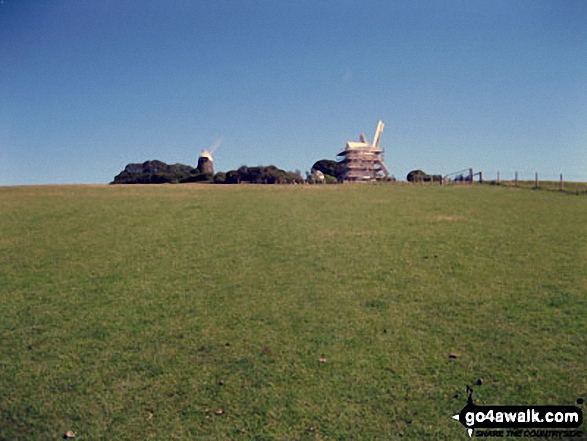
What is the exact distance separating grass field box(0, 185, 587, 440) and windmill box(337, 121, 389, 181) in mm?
59525

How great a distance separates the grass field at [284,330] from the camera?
18.7 feet

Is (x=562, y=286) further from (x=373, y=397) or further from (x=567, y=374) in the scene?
(x=373, y=397)

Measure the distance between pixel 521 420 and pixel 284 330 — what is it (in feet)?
12.1

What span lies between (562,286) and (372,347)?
5.23 m

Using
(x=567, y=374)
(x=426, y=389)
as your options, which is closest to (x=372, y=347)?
(x=426, y=389)

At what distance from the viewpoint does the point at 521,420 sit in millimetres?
5539

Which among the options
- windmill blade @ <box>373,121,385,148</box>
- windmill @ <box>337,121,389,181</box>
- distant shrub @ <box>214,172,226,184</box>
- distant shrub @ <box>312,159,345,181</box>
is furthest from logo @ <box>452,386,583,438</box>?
distant shrub @ <box>312,159,345,181</box>

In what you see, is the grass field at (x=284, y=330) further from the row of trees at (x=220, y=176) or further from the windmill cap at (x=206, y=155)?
the windmill cap at (x=206, y=155)

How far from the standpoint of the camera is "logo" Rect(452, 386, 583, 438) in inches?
213

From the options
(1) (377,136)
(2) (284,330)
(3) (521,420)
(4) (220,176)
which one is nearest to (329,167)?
(1) (377,136)

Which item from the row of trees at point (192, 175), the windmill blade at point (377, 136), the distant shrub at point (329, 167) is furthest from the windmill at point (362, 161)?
the row of trees at point (192, 175)

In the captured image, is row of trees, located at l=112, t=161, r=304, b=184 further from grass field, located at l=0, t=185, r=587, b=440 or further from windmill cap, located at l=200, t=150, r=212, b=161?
grass field, located at l=0, t=185, r=587, b=440

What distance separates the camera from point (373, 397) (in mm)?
5883

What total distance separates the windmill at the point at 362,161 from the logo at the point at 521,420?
225 feet
